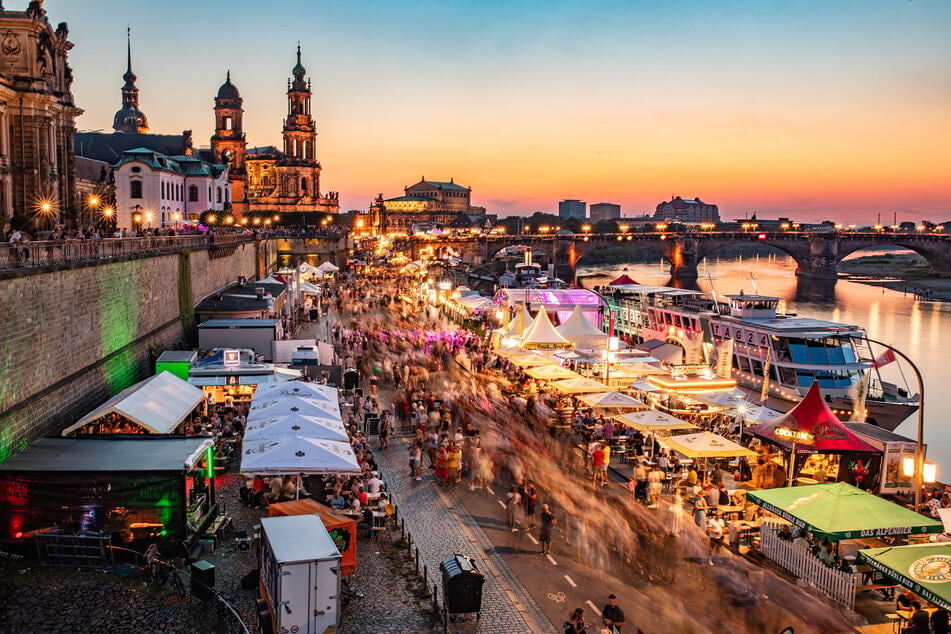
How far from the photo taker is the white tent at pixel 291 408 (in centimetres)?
1655

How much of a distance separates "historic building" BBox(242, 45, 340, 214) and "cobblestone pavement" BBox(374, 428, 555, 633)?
11647cm

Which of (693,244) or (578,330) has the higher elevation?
(693,244)

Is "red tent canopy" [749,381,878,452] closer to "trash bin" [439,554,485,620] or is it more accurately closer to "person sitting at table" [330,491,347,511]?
"trash bin" [439,554,485,620]

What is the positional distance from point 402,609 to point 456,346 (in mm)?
25620

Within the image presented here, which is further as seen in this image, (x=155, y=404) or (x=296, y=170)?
(x=296, y=170)

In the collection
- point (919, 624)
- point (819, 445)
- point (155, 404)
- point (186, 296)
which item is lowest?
point (919, 624)

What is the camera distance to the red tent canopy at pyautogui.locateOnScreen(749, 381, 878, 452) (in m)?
18.0

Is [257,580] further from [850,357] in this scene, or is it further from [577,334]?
[850,357]

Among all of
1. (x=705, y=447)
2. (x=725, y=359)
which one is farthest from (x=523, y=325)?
(x=705, y=447)

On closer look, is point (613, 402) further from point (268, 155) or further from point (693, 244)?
point (268, 155)

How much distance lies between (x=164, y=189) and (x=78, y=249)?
5950 centimetres

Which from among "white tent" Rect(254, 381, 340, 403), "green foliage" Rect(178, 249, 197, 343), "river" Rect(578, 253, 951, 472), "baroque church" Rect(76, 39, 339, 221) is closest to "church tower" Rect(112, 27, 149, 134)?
"baroque church" Rect(76, 39, 339, 221)

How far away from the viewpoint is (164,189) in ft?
245

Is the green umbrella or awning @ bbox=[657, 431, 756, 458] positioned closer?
the green umbrella
